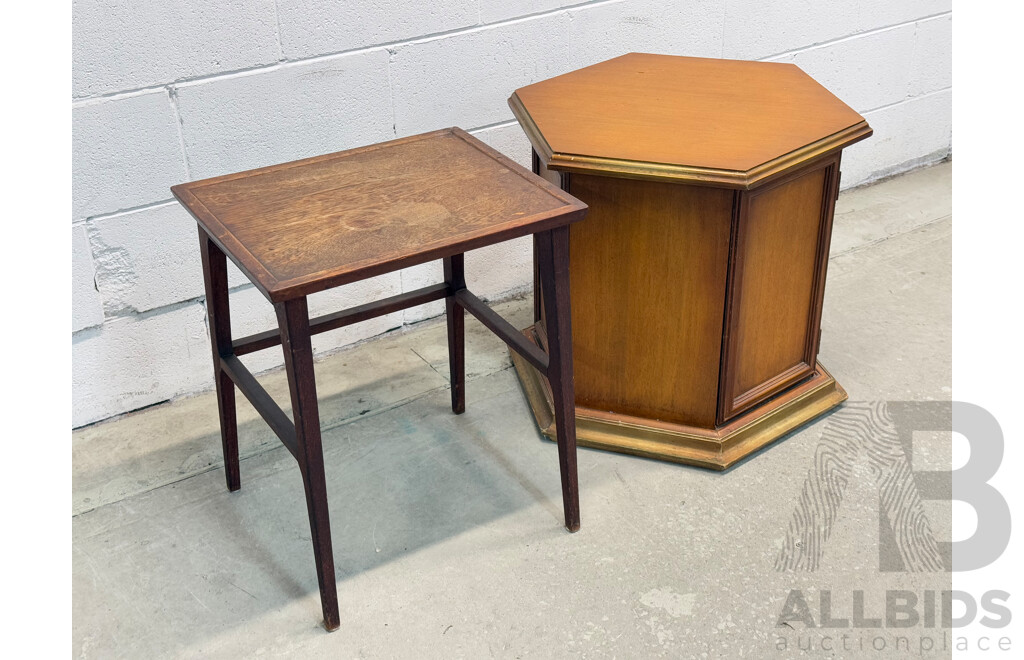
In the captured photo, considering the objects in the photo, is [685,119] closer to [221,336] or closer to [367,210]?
[367,210]

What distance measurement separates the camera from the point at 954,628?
197 centimetres

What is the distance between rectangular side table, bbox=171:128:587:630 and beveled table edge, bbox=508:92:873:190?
0.39 ft

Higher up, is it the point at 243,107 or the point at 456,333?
the point at 243,107

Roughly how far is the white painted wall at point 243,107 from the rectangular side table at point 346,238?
1.53ft

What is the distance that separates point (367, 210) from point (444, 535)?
2.59 ft

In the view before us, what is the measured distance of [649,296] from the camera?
2.29m

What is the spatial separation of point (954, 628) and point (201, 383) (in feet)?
6.49

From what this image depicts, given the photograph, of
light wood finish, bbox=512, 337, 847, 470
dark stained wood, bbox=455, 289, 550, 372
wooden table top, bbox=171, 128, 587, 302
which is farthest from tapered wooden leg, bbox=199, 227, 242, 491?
light wood finish, bbox=512, 337, 847, 470

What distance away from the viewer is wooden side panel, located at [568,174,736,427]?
218 cm

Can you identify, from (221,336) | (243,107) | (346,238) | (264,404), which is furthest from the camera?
(243,107)

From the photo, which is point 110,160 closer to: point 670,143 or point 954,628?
point 670,143

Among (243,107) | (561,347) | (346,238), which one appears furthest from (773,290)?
(243,107)

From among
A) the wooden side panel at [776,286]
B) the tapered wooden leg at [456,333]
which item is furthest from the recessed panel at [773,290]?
the tapered wooden leg at [456,333]

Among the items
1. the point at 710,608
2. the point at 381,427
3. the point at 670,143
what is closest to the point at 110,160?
the point at 381,427
